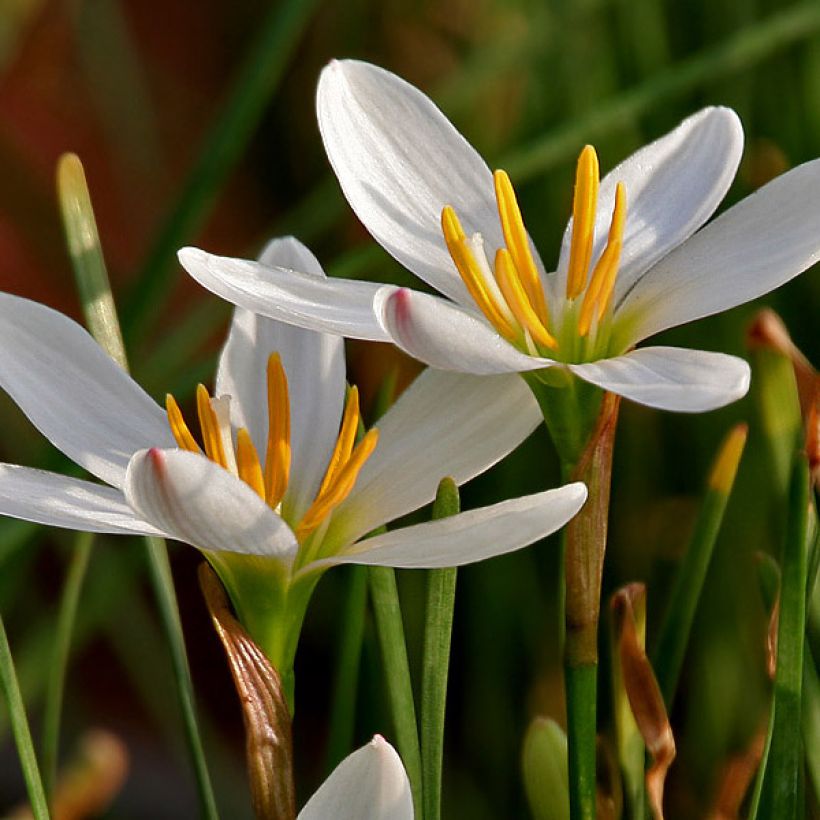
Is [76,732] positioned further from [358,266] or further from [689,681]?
[358,266]

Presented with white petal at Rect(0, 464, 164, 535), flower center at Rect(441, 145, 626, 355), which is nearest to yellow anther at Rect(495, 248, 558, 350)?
flower center at Rect(441, 145, 626, 355)

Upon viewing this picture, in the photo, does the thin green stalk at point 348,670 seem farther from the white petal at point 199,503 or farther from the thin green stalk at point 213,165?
the thin green stalk at point 213,165

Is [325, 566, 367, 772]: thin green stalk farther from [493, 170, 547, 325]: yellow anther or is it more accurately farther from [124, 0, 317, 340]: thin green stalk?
[124, 0, 317, 340]: thin green stalk

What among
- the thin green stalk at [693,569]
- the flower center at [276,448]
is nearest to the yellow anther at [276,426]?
the flower center at [276,448]

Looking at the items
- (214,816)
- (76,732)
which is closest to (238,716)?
(76,732)

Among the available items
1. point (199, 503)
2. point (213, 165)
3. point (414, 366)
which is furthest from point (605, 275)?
point (414, 366)
